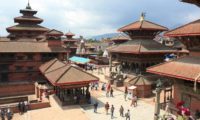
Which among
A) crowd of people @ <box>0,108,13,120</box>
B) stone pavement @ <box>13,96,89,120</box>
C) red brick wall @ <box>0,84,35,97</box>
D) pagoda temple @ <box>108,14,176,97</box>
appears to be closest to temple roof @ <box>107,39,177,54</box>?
pagoda temple @ <box>108,14,176,97</box>

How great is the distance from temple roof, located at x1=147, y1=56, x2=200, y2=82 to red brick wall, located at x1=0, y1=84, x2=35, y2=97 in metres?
21.5

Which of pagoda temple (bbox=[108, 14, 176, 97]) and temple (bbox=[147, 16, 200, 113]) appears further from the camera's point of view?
pagoda temple (bbox=[108, 14, 176, 97])

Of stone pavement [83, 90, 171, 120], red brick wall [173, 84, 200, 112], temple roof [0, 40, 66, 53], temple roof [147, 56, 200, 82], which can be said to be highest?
temple roof [0, 40, 66, 53]

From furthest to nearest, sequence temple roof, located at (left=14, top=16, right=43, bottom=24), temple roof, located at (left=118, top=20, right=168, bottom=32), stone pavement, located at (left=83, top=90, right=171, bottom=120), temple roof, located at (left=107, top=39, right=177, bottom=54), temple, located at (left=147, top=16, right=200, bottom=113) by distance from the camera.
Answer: temple roof, located at (left=14, top=16, right=43, bottom=24)
temple roof, located at (left=118, top=20, right=168, bottom=32)
temple roof, located at (left=107, top=39, right=177, bottom=54)
stone pavement, located at (left=83, top=90, right=171, bottom=120)
temple, located at (left=147, top=16, right=200, bottom=113)

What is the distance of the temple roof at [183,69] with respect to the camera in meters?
17.9

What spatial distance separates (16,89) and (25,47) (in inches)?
274

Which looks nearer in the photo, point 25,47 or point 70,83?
point 70,83

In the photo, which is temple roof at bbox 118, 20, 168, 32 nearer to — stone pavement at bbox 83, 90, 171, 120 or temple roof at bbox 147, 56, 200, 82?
stone pavement at bbox 83, 90, 171, 120

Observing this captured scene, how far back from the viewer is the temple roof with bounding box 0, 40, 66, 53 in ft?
118

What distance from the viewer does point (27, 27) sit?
5059cm

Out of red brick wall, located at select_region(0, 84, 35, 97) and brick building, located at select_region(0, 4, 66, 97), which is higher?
brick building, located at select_region(0, 4, 66, 97)

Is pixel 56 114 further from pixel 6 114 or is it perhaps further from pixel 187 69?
pixel 187 69

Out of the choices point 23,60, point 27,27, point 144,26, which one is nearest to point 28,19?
point 27,27

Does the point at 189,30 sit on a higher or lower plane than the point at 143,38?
higher
